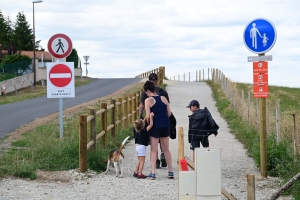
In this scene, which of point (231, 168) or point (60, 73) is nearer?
point (231, 168)

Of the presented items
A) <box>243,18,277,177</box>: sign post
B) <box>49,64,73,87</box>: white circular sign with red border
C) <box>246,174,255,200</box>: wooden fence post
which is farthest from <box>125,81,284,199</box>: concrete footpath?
<box>49,64,73,87</box>: white circular sign with red border

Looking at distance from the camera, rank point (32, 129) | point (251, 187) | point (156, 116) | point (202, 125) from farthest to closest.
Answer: point (32, 129) < point (202, 125) < point (156, 116) < point (251, 187)

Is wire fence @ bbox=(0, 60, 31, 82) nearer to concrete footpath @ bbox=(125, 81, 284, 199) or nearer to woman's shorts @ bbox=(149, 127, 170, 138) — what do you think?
concrete footpath @ bbox=(125, 81, 284, 199)

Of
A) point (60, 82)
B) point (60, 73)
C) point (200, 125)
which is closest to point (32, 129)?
point (60, 82)

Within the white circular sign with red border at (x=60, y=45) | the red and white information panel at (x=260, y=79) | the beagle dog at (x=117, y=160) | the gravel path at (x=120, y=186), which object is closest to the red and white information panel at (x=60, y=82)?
the white circular sign with red border at (x=60, y=45)

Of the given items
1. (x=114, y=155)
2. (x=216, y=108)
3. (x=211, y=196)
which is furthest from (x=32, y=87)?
(x=211, y=196)

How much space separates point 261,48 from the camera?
10773mm

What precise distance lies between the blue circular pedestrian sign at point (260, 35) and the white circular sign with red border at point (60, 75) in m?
4.81

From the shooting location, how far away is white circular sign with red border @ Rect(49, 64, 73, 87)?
13.9 m

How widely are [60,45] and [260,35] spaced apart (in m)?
5.24

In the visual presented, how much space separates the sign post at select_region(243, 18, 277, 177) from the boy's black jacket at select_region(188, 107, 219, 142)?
103cm

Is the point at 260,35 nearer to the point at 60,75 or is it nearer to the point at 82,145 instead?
the point at 82,145

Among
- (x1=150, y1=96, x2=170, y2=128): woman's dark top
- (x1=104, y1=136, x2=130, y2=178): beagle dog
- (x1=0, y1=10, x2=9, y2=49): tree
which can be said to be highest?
(x1=0, y1=10, x2=9, y2=49): tree

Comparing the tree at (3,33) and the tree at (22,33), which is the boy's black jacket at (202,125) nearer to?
the tree at (3,33)
